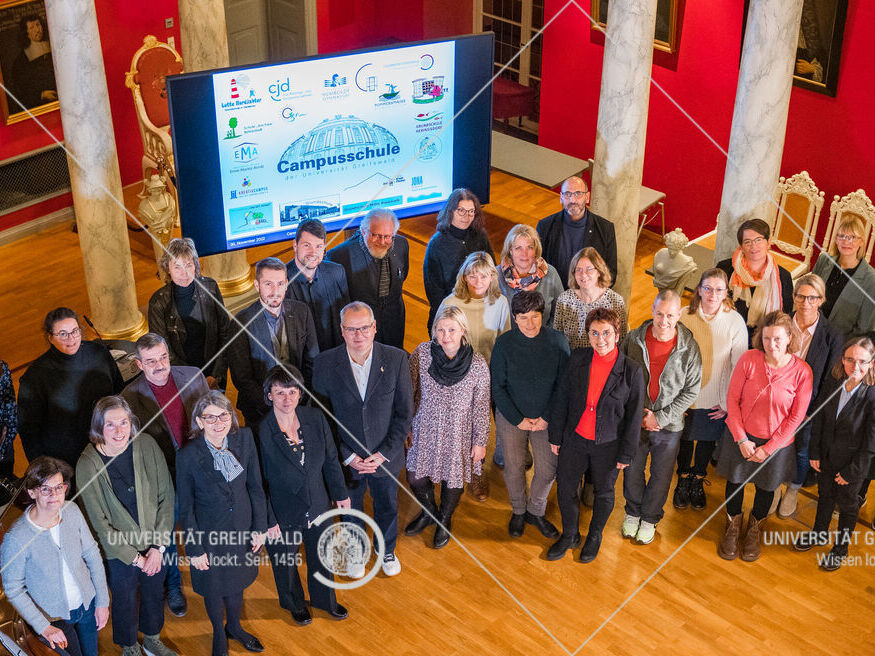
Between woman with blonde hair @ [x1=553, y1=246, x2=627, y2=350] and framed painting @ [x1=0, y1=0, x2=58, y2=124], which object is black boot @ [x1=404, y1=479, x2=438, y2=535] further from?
framed painting @ [x1=0, y1=0, x2=58, y2=124]

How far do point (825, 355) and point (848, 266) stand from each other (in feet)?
1.75

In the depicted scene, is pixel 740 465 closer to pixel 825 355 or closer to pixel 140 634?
pixel 825 355

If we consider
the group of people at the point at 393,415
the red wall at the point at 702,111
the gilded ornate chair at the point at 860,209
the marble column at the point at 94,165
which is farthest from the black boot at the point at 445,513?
the red wall at the point at 702,111

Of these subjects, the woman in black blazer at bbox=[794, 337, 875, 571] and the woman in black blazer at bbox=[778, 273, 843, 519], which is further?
the woman in black blazer at bbox=[778, 273, 843, 519]

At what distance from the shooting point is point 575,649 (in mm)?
5184

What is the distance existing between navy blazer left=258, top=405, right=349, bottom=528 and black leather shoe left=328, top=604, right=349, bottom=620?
55 cm

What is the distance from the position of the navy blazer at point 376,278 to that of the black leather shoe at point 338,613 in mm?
1532

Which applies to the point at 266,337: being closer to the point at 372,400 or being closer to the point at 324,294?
the point at 324,294

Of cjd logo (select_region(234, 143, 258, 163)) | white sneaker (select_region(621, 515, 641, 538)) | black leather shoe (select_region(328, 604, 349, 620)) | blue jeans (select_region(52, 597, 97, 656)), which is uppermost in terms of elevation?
cjd logo (select_region(234, 143, 258, 163))

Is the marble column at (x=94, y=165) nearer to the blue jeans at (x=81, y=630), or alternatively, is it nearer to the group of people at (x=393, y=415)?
the group of people at (x=393, y=415)

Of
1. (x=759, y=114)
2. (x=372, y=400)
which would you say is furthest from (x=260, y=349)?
(x=759, y=114)

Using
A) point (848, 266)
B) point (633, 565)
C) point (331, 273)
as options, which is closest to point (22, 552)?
point (331, 273)

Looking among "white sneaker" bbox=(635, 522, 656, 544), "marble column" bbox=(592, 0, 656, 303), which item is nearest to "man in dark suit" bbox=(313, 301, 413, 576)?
"white sneaker" bbox=(635, 522, 656, 544)

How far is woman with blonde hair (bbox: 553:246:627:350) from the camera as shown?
5.41 metres
